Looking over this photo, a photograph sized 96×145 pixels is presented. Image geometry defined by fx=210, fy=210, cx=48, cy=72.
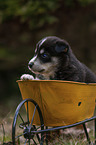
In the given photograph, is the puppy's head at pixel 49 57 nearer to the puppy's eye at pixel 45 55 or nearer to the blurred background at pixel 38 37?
the puppy's eye at pixel 45 55

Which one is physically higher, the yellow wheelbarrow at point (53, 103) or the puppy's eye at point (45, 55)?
the puppy's eye at point (45, 55)

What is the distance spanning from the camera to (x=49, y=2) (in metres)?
5.25

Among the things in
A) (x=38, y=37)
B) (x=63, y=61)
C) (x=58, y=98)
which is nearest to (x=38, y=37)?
(x=38, y=37)

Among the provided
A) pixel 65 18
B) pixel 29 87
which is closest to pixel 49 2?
pixel 65 18

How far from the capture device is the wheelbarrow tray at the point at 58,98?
2125 millimetres

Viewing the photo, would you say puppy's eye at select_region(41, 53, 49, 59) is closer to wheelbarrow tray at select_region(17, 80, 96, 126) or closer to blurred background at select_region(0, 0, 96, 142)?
wheelbarrow tray at select_region(17, 80, 96, 126)

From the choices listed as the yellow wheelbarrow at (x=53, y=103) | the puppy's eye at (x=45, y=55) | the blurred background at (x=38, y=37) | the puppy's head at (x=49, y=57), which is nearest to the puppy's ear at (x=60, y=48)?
the puppy's head at (x=49, y=57)

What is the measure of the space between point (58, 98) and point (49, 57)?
0.54 m

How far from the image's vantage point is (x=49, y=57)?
2.47m

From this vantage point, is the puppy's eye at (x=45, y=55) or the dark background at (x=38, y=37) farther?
the dark background at (x=38, y=37)

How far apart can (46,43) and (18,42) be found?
574 centimetres

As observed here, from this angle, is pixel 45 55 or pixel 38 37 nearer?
pixel 45 55

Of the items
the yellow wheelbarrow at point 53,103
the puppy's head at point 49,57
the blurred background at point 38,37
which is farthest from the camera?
the blurred background at point 38,37

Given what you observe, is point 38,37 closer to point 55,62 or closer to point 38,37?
point 38,37
